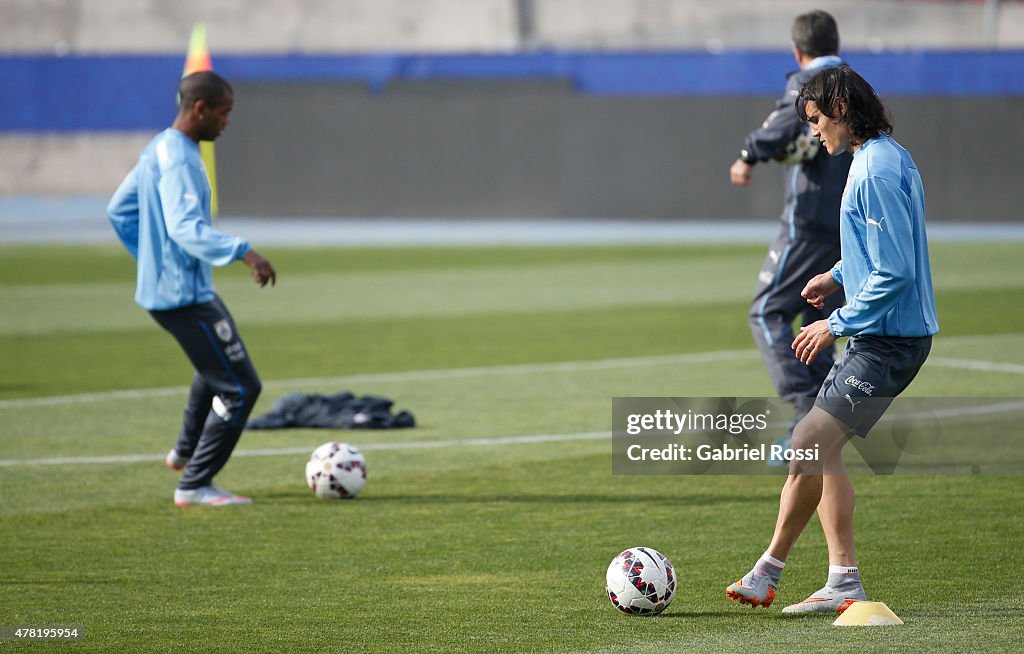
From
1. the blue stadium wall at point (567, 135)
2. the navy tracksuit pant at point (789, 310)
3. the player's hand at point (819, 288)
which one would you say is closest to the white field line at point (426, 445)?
the navy tracksuit pant at point (789, 310)

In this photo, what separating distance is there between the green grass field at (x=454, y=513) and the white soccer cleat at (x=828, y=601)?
67 millimetres

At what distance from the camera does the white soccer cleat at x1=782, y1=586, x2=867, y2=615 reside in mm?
5938

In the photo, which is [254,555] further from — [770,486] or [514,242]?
[514,242]

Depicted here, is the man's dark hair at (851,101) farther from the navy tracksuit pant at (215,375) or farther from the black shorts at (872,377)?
the navy tracksuit pant at (215,375)

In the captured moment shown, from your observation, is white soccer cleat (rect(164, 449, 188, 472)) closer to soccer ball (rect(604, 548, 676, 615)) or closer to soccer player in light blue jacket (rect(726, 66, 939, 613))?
soccer ball (rect(604, 548, 676, 615))

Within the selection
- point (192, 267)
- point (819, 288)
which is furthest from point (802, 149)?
point (192, 267)

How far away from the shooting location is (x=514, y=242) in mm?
29609

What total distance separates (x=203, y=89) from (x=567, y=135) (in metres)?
25.0

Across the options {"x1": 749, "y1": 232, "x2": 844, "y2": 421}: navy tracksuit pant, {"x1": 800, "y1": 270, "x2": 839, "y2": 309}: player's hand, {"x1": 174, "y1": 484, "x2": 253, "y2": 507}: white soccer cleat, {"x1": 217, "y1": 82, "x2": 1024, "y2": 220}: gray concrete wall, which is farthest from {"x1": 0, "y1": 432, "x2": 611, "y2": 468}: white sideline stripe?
{"x1": 217, "y1": 82, "x2": 1024, "y2": 220}: gray concrete wall

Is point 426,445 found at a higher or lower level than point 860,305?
lower

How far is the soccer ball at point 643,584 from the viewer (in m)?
6.11

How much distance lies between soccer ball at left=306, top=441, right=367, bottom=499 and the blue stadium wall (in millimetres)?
23229

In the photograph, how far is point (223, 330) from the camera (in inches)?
328

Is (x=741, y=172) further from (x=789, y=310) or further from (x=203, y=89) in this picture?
(x=203, y=89)
